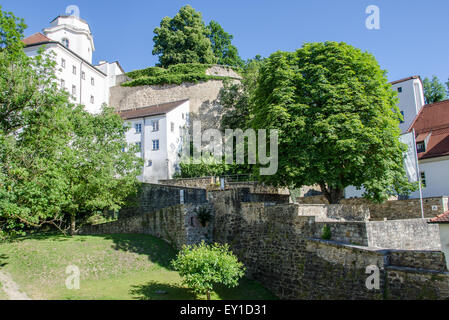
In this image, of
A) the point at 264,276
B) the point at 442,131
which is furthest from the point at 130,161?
the point at 442,131

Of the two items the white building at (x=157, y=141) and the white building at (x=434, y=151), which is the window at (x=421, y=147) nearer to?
the white building at (x=434, y=151)

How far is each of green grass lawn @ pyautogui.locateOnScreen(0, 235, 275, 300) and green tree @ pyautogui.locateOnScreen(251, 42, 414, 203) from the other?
7.45m

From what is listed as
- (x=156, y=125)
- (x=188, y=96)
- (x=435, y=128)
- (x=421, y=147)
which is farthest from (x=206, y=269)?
(x=188, y=96)

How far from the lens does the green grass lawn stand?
54.2ft

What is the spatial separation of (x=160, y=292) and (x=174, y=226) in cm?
633

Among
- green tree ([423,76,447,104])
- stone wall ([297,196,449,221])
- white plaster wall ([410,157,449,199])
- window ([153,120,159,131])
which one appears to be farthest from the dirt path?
green tree ([423,76,447,104])

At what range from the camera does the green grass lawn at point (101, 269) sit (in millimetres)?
16516

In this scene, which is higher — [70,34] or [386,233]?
[70,34]

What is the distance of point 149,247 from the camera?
866 inches

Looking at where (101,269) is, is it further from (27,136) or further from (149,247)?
(27,136)

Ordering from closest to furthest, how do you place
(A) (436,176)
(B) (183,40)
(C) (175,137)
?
(A) (436,176)
(C) (175,137)
(B) (183,40)

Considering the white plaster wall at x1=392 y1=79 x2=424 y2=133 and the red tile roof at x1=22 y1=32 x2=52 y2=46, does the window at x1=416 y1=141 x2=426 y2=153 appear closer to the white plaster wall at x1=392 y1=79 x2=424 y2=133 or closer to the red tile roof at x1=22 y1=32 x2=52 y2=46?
the white plaster wall at x1=392 y1=79 x2=424 y2=133

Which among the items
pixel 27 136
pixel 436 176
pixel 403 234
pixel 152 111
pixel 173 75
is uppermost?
pixel 173 75

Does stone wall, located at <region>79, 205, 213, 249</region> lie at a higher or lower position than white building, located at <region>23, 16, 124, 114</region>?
lower
